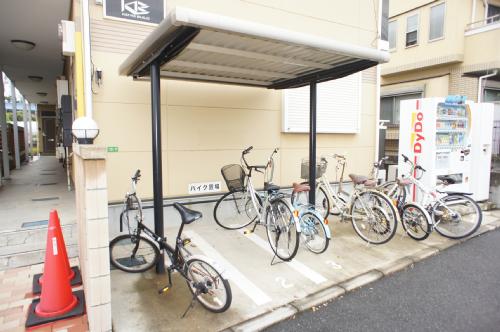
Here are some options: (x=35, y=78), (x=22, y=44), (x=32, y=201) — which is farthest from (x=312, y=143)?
(x=35, y=78)

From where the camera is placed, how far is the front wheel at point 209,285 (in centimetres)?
256

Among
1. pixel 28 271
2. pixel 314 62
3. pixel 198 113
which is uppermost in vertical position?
pixel 314 62

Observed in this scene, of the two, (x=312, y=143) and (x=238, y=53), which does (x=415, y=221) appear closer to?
(x=312, y=143)

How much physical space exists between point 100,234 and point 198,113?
307 cm

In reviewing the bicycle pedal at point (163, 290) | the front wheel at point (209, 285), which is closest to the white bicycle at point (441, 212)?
the front wheel at point (209, 285)

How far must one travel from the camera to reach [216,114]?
5090 mm

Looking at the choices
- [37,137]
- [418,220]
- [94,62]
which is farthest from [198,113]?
[37,137]

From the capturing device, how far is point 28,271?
10.9 ft

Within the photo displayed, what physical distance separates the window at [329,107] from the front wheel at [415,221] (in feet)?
7.46

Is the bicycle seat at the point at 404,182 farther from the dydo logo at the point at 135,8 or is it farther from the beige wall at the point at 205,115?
the dydo logo at the point at 135,8

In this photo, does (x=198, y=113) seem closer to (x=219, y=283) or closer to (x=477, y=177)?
(x=219, y=283)

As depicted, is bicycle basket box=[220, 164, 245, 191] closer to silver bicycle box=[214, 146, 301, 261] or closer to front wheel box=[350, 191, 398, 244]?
silver bicycle box=[214, 146, 301, 261]

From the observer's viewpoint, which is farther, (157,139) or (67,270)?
(157,139)

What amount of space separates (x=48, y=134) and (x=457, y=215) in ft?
69.9
